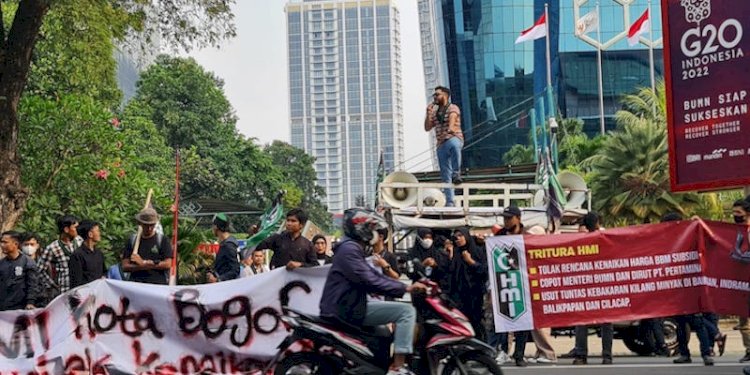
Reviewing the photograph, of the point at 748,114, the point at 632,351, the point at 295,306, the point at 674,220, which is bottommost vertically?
the point at 632,351

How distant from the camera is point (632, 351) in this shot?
13570mm

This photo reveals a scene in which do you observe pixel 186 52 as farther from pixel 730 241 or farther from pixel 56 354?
pixel 730 241

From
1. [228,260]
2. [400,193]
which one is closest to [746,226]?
[400,193]

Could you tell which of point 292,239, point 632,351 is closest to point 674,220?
point 632,351

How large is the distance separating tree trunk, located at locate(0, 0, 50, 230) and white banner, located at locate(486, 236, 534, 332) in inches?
272

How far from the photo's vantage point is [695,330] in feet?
38.4

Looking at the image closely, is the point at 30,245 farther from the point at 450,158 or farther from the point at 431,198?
the point at 450,158

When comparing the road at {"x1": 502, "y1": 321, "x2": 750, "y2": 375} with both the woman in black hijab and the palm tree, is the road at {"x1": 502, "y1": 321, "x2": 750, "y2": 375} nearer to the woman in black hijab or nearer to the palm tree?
the woman in black hijab

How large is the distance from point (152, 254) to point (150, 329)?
905mm

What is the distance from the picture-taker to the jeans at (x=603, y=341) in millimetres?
11719

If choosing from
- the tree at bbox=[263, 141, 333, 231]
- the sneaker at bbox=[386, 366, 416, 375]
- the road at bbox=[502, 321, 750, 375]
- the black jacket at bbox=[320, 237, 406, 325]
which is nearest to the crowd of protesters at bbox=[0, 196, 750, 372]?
the road at bbox=[502, 321, 750, 375]

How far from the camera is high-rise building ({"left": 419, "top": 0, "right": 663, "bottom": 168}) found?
90.0 metres

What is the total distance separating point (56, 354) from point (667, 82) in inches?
350

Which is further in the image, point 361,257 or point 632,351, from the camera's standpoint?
point 632,351
